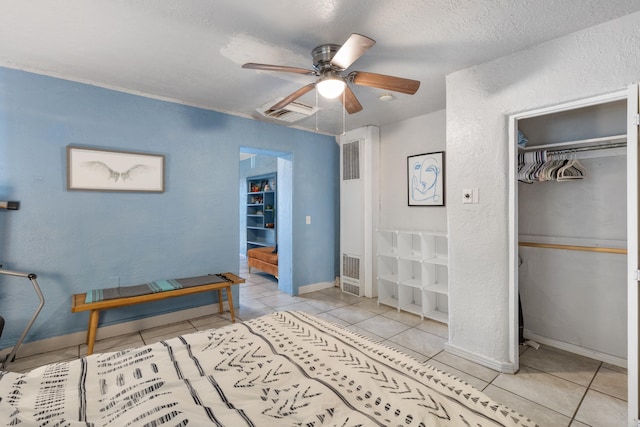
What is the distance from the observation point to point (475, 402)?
1.09 meters

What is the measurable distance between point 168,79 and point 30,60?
1028 mm

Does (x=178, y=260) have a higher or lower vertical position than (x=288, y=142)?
lower

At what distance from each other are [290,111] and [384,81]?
1.50 m

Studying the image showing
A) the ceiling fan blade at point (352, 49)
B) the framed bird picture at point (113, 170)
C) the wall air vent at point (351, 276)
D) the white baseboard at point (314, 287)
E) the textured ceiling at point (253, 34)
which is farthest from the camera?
the white baseboard at point (314, 287)

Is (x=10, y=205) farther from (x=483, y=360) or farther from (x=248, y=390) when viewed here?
(x=483, y=360)

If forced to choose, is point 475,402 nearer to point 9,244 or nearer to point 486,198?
point 486,198

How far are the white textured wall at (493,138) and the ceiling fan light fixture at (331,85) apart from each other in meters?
1.16

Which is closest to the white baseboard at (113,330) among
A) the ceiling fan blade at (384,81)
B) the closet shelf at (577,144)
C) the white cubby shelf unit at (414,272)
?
the white cubby shelf unit at (414,272)

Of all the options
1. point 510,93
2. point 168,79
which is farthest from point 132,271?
point 510,93

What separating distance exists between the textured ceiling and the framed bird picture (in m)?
0.70

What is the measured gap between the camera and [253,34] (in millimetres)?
2092

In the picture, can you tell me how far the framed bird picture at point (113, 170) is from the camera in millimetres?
2818

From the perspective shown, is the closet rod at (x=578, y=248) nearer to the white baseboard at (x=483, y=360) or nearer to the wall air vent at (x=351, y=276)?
the white baseboard at (x=483, y=360)

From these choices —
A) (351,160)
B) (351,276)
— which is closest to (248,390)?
(351,276)
